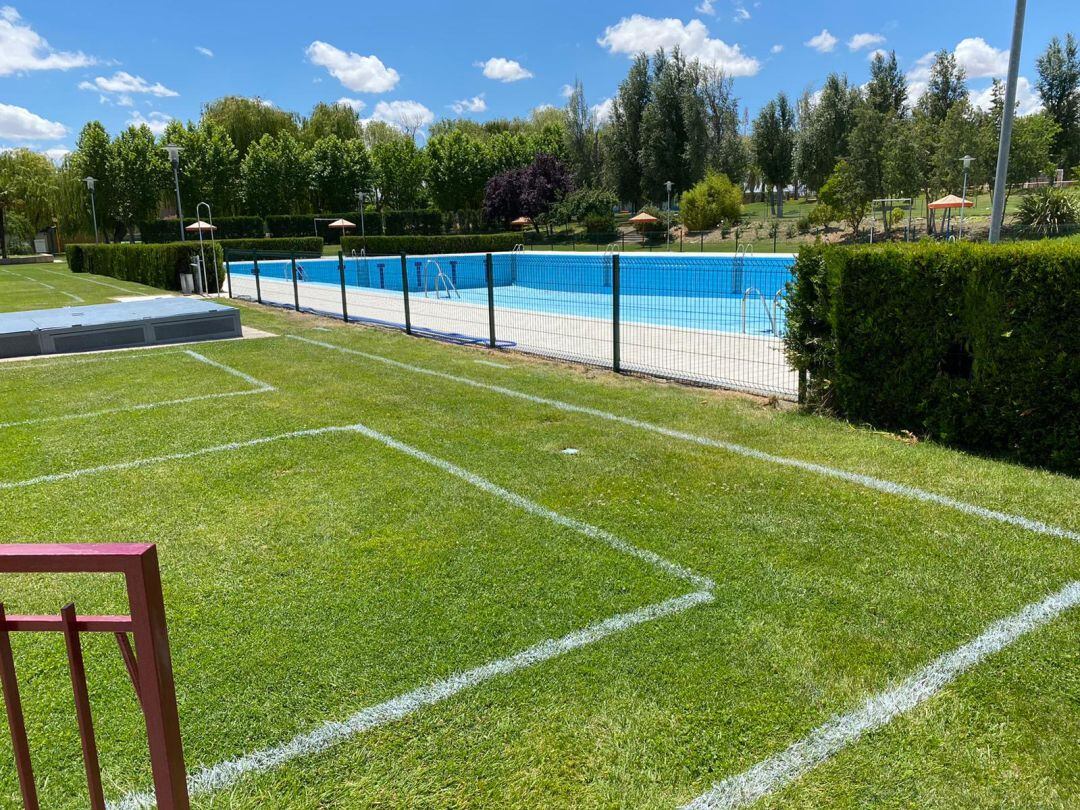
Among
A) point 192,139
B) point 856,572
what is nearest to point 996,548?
point 856,572

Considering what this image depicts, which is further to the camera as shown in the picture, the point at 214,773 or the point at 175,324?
the point at 175,324

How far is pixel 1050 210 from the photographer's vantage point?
105ft

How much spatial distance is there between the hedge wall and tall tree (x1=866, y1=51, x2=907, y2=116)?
34730 mm

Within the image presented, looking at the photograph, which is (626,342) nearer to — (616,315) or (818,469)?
(616,315)

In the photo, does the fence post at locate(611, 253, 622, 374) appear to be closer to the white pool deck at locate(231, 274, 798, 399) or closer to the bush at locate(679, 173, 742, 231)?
the white pool deck at locate(231, 274, 798, 399)

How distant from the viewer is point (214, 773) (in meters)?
2.63

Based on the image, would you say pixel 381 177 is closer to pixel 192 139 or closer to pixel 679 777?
Result: pixel 192 139

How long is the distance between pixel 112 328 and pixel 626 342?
27.6 ft

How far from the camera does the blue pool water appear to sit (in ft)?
51.2

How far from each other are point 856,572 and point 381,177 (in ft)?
215

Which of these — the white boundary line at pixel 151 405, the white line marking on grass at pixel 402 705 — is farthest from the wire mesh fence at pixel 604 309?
the white line marking on grass at pixel 402 705

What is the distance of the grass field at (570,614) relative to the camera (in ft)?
8.61

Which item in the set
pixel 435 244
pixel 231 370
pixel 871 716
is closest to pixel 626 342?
pixel 231 370

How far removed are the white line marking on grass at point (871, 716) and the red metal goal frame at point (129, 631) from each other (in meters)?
1.66
